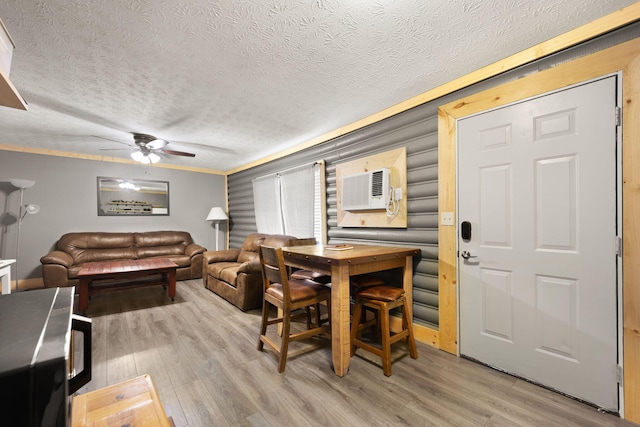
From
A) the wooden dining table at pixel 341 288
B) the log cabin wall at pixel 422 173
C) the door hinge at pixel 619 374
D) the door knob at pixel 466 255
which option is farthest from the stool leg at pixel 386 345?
the door hinge at pixel 619 374

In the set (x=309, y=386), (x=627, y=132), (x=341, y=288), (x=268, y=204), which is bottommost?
(x=309, y=386)

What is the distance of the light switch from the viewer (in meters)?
2.41

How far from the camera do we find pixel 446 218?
2.45 meters

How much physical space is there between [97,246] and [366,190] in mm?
5049

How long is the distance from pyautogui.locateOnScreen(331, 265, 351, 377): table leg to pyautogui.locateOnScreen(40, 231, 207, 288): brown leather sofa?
13.4 feet

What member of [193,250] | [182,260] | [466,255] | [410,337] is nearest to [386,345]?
[410,337]

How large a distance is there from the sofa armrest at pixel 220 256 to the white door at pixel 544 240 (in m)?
3.80

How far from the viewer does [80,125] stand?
3.41m

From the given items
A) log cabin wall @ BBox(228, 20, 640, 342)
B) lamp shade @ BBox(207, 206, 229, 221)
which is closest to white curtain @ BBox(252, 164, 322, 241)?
log cabin wall @ BBox(228, 20, 640, 342)

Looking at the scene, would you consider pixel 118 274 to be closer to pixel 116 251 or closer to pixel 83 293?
pixel 83 293

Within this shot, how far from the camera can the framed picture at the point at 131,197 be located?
206 inches

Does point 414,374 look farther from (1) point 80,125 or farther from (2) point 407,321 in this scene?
(1) point 80,125

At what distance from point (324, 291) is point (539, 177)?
1846 millimetres

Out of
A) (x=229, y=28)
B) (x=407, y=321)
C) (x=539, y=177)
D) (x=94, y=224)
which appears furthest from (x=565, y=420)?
(x=94, y=224)
